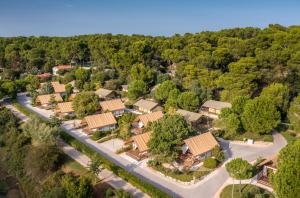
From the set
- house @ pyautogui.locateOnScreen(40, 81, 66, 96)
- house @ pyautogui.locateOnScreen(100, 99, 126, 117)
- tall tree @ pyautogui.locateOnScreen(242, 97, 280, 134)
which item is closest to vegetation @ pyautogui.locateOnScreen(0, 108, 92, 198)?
house @ pyautogui.locateOnScreen(100, 99, 126, 117)

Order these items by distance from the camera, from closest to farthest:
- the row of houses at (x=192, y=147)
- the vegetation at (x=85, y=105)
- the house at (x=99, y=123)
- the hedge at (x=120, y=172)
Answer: the hedge at (x=120, y=172)
the row of houses at (x=192, y=147)
the house at (x=99, y=123)
the vegetation at (x=85, y=105)

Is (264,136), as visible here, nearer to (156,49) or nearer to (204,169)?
(204,169)

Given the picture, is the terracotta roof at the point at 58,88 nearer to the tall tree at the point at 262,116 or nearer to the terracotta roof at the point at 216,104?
the terracotta roof at the point at 216,104

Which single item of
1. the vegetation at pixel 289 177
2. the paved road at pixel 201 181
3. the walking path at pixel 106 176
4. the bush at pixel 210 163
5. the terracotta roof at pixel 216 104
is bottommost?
the walking path at pixel 106 176

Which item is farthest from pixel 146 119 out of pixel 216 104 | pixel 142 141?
pixel 216 104

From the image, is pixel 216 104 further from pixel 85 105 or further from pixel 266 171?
pixel 85 105

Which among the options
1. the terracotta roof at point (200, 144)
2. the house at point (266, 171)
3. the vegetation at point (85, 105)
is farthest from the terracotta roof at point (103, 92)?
the house at point (266, 171)

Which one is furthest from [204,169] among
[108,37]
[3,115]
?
[108,37]
